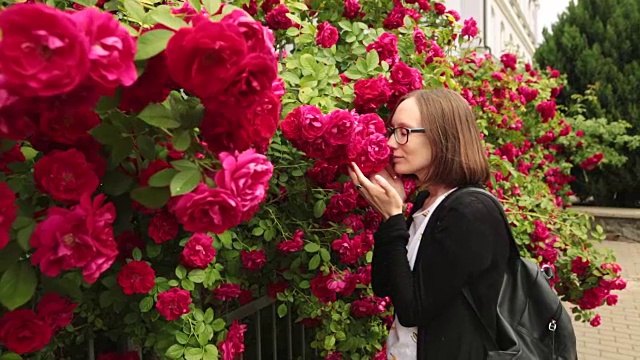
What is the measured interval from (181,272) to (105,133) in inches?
37.2

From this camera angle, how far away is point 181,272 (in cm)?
182

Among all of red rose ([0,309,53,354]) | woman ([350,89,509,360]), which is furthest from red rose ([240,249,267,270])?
red rose ([0,309,53,354])

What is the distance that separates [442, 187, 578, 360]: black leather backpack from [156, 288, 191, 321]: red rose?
89cm

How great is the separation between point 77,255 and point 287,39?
2.04m

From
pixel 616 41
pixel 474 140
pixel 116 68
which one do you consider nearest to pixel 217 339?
pixel 474 140

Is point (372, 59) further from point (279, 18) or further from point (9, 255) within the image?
point (9, 255)

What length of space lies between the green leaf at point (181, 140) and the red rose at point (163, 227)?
20.3 inches

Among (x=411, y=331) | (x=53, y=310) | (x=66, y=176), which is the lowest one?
(x=411, y=331)

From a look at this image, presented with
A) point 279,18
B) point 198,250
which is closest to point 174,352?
point 198,250

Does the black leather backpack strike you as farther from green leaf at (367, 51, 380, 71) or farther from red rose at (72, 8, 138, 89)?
red rose at (72, 8, 138, 89)

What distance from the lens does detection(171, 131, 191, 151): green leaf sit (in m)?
0.91

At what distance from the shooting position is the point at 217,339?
6.70 feet

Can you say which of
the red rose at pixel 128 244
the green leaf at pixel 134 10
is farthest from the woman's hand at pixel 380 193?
the green leaf at pixel 134 10

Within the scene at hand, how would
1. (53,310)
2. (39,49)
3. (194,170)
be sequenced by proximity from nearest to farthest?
1. (39,49)
2. (194,170)
3. (53,310)
